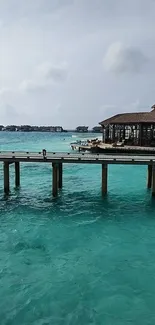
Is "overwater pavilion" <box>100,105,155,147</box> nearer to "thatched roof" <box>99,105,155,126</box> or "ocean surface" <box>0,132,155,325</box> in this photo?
"thatched roof" <box>99,105,155,126</box>

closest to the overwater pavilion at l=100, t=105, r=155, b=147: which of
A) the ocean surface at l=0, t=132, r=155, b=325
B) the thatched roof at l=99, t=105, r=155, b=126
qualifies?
the thatched roof at l=99, t=105, r=155, b=126

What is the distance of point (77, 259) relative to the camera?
580 inches

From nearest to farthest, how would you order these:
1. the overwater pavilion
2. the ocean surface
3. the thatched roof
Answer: the ocean surface → the overwater pavilion → the thatched roof

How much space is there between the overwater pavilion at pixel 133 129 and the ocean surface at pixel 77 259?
91.8ft

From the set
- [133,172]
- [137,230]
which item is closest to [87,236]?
[137,230]

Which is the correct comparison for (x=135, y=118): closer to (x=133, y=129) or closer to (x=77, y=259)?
(x=133, y=129)

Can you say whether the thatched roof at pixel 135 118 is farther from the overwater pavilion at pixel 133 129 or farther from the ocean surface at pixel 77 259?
the ocean surface at pixel 77 259

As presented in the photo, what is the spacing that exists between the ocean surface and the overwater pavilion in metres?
28.0

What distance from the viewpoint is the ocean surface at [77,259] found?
11.0 m

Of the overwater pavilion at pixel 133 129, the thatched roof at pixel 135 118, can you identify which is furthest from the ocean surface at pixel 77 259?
the thatched roof at pixel 135 118

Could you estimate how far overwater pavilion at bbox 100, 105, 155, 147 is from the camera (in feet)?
174

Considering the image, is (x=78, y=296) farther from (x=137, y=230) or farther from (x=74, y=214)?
(x=74, y=214)

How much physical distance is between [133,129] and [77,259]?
42844mm

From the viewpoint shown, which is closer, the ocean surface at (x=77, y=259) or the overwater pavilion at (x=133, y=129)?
the ocean surface at (x=77, y=259)
